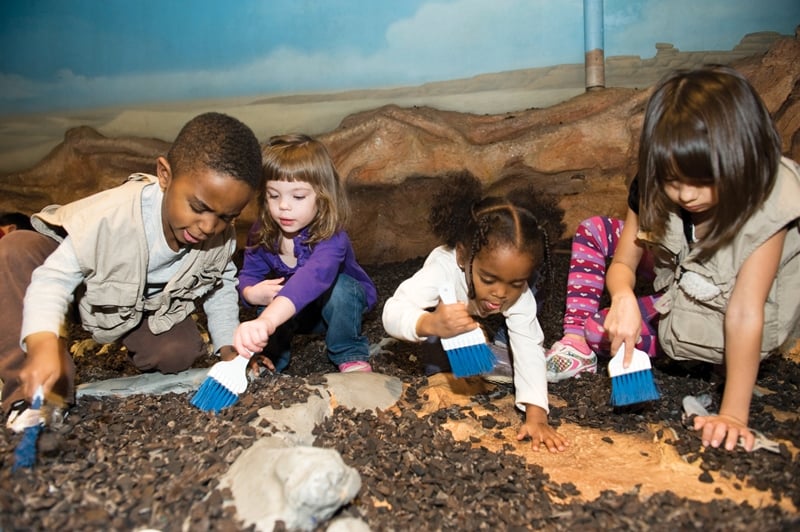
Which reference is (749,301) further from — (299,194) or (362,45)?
(362,45)

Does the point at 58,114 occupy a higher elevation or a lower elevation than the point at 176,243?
higher

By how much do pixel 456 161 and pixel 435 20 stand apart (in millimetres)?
A: 1365

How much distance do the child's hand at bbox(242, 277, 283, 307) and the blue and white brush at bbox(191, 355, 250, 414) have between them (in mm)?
450

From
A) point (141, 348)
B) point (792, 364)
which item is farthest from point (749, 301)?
point (141, 348)

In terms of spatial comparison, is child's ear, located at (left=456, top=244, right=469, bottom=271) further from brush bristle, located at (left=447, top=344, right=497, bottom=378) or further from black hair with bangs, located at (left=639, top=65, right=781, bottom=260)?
black hair with bangs, located at (left=639, top=65, right=781, bottom=260)

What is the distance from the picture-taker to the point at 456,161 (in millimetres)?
4211

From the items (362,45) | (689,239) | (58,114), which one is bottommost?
(689,239)

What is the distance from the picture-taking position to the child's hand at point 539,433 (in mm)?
2119

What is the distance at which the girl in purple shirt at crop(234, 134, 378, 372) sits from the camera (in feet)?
8.35

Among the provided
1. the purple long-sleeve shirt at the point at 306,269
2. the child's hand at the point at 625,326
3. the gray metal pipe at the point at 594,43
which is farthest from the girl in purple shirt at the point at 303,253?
the gray metal pipe at the point at 594,43

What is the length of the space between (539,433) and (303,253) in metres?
1.24

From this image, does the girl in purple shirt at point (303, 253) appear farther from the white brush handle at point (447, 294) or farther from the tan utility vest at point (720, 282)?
the tan utility vest at point (720, 282)

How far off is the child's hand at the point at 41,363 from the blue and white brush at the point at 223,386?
1.54 ft

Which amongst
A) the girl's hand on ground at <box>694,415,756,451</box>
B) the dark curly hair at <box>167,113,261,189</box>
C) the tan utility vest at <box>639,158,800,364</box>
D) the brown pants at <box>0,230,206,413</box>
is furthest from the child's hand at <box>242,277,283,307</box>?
the girl's hand on ground at <box>694,415,756,451</box>
